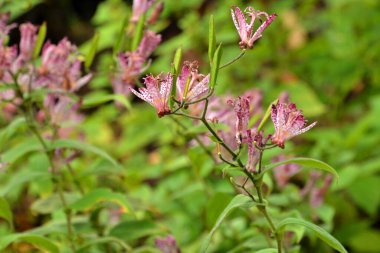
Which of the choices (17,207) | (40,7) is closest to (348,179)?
(17,207)

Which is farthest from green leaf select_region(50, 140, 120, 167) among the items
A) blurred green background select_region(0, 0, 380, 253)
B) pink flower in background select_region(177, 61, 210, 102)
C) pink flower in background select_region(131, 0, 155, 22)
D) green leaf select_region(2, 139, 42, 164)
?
pink flower in background select_region(177, 61, 210, 102)

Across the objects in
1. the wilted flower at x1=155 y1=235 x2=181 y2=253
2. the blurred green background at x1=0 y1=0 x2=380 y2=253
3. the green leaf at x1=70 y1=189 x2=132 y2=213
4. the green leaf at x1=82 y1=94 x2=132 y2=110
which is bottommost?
the blurred green background at x1=0 y1=0 x2=380 y2=253

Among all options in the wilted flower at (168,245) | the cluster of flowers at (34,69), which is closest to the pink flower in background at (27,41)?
the cluster of flowers at (34,69)

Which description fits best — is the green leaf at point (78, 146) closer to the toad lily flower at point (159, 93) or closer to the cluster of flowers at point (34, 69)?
the cluster of flowers at point (34, 69)

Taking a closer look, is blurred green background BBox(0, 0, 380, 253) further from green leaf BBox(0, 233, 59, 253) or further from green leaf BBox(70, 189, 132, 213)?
green leaf BBox(0, 233, 59, 253)

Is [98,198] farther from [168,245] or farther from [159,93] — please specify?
[159,93]

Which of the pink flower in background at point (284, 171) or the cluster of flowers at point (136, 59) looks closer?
the cluster of flowers at point (136, 59)
